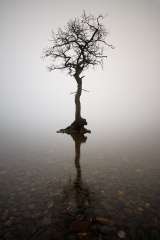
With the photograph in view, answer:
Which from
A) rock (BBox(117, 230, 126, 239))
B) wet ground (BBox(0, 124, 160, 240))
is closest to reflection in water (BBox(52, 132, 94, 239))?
wet ground (BBox(0, 124, 160, 240))

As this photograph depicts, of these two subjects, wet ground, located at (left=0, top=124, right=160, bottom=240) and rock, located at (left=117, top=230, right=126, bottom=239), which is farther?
wet ground, located at (left=0, top=124, right=160, bottom=240)

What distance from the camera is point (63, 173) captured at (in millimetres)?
13891

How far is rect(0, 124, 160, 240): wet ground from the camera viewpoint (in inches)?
346

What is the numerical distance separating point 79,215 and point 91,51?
10.3 m

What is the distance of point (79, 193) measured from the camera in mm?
11336

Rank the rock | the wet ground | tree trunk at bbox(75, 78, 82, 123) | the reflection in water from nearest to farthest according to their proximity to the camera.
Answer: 1. the rock
2. the reflection in water
3. the wet ground
4. tree trunk at bbox(75, 78, 82, 123)

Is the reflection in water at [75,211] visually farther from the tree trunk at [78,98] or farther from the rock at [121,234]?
Result: the tree trunk at [78,98]

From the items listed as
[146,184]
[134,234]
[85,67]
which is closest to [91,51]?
[85,67]

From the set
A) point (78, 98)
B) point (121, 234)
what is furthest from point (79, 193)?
point (78, 98)

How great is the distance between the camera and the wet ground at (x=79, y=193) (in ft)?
28.8

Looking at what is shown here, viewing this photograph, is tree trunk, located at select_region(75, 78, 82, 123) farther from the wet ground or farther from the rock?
the rock

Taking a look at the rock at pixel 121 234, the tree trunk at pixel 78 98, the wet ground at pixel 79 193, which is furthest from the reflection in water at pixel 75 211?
the tree trunk at pixel 78 98

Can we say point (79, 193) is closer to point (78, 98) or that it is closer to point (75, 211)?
point (75, 211)

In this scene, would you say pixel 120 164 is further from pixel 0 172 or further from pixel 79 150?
pixel 0 172
